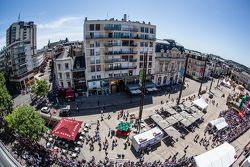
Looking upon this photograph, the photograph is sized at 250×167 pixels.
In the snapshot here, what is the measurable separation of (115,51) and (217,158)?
135 ft

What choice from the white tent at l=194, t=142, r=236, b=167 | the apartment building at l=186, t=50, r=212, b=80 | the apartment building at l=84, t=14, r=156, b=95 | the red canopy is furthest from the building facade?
the red canopy

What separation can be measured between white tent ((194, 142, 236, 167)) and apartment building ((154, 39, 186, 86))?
33.3 metres

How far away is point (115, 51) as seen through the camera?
177 ft

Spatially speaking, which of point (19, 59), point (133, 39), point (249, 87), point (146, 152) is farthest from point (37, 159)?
point (249, 87)

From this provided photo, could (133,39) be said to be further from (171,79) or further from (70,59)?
(171,79)

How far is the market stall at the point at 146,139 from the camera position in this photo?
107ft

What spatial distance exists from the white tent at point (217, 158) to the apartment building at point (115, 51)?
3504 cm

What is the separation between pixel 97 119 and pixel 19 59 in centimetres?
4725

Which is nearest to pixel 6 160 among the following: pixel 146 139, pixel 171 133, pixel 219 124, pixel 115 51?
pixel 146 139

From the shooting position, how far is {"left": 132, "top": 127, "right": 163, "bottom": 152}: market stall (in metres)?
32.7

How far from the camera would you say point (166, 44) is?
65.2m

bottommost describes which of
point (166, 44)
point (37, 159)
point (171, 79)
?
point (37, 159)

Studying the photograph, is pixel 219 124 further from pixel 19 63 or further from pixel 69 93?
pixel 19 63

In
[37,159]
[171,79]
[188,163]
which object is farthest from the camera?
[171,79]
